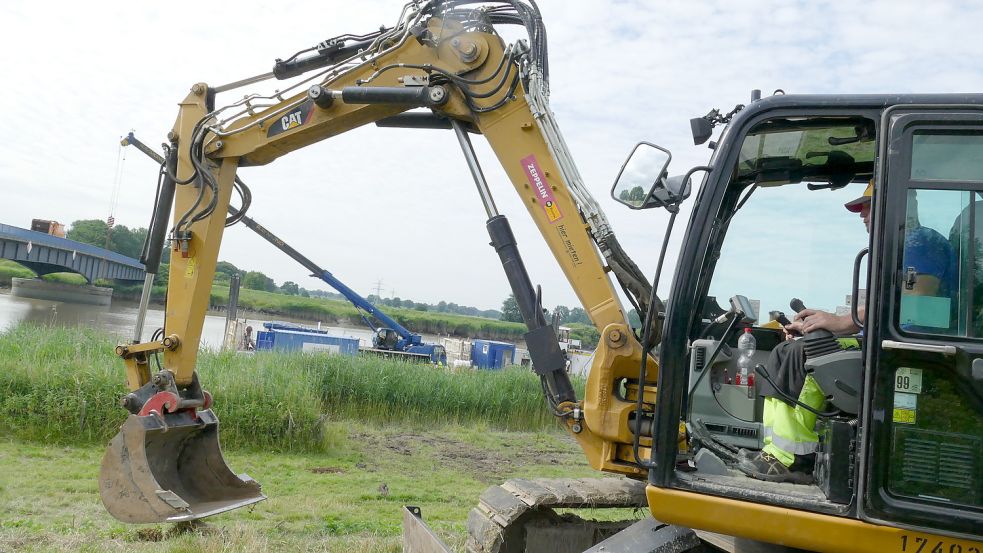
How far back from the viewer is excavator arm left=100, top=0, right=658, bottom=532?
436 cm

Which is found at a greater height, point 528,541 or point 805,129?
point 805,129

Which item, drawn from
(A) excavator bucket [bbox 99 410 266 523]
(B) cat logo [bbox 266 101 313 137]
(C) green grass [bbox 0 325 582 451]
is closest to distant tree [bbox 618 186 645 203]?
(B) cat logo [bbox 266 101 313 137]

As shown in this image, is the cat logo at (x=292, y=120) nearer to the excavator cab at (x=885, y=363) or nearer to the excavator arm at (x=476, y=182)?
the excavator arm at (x=476, y=182)

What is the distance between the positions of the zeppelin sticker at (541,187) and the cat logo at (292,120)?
1.57m

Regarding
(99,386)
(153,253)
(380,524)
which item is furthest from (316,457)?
(153,253)

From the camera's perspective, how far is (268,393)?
31.6 feet

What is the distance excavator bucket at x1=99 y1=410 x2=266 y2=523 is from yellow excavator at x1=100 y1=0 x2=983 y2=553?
0.6 inches

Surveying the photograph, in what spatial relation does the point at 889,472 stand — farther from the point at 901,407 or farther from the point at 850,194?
the point at 850,194

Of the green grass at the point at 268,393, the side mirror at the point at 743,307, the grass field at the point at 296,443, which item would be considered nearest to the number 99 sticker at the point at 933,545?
the side mirror at the point at 743,307

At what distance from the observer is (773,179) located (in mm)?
3902

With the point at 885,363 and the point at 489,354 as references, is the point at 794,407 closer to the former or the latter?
the point at 885,363

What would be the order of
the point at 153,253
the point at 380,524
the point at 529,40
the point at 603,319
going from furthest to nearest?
the point at 380,524 < the point at 153,253 < the point at 529,40 < the point at 603,319

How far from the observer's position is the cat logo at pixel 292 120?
17.0ft

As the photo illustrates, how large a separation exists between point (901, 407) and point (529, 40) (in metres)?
3.07
